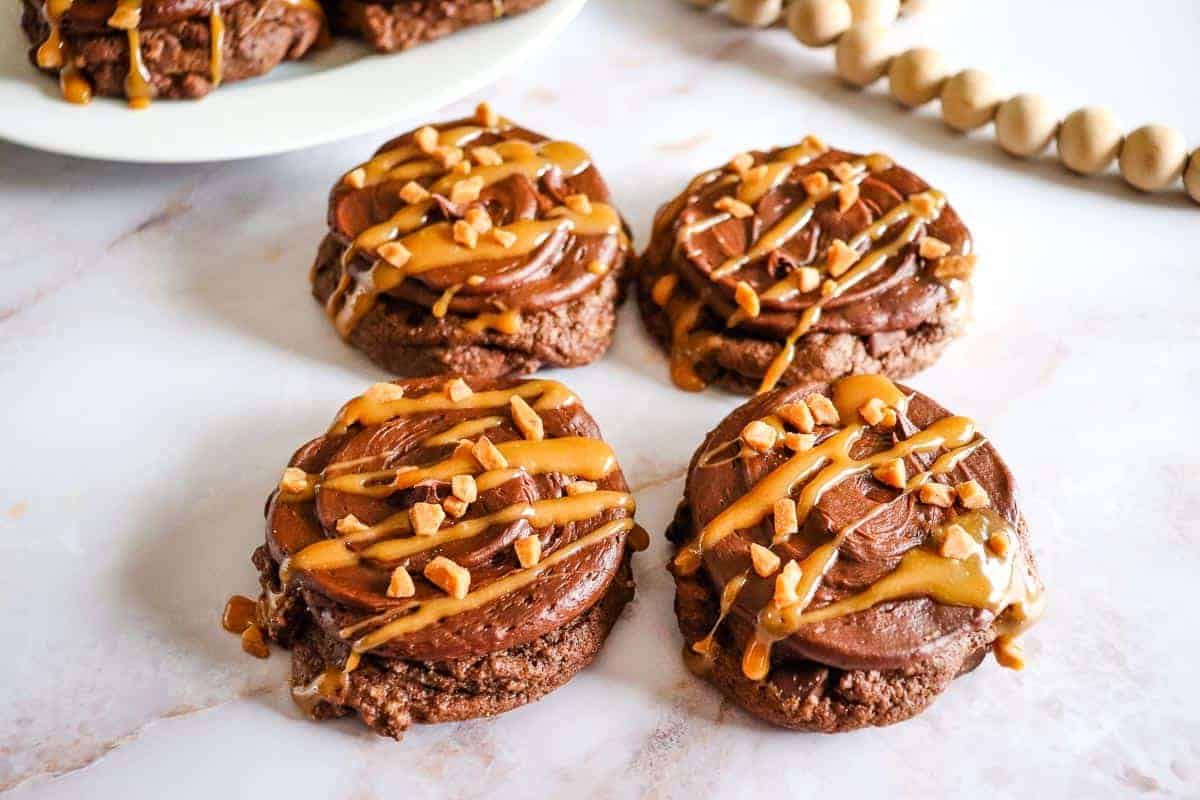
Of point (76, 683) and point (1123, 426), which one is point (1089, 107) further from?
point (76, 683)

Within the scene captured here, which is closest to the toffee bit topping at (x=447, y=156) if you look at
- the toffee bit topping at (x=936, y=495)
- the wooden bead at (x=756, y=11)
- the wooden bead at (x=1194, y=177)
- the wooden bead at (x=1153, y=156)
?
the wooden bead at (x=756, y=11)

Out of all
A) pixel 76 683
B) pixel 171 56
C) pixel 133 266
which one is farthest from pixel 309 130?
pixel 76 683

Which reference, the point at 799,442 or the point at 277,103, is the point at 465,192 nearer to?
the point at 277,103

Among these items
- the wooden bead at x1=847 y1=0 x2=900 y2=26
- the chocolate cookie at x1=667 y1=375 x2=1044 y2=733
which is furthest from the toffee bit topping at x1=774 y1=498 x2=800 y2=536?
the wooden bead at x1=847 y1=0 x2=900 y2=26

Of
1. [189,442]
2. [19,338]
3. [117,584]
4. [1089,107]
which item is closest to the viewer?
[117,584]

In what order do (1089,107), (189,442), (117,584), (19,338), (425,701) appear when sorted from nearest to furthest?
(425,701), (117,584), (189,442), (19,338), (1089,107)

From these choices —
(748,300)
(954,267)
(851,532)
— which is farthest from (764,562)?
(954,267)
